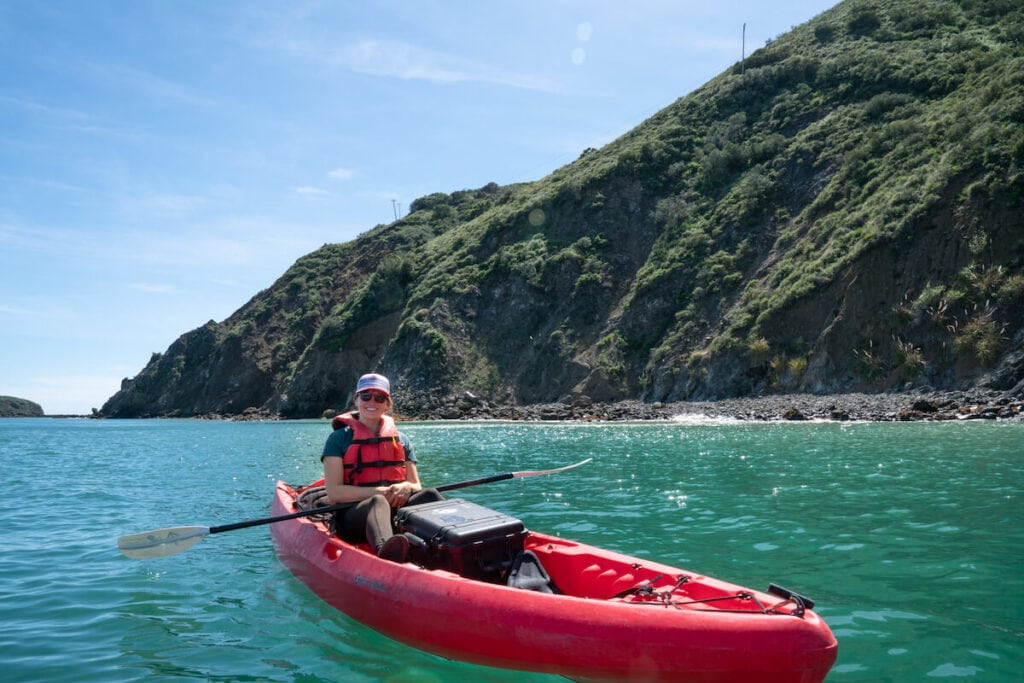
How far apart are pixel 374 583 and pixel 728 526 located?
506cm

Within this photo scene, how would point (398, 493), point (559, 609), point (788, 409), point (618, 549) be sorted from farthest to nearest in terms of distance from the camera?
point (788, 409)
point (618, 549)
point (398, 493)
point (559, 609)

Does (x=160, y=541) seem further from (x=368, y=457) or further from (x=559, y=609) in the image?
(x=559, y=609)

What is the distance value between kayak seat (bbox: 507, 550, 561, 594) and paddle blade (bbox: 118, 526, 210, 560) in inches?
130

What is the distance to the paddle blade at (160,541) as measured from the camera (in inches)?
276

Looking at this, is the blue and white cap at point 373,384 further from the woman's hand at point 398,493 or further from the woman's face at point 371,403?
the woman's hand at point 398,493

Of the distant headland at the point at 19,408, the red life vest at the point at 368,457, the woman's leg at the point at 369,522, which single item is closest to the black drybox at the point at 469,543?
the woman's leg at the point at 369,522

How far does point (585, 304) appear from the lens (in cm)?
4553

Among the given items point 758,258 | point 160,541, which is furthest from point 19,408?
point 160,541

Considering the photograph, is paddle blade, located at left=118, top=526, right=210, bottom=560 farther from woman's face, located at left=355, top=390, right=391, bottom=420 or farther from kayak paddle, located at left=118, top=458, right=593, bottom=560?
woman's face, located at left=355, top=390, right=391, bottom=420

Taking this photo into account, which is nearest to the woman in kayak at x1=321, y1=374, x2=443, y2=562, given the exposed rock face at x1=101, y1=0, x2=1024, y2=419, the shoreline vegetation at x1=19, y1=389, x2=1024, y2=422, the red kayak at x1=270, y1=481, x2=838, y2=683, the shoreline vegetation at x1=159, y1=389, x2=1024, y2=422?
the red kayak at x1=270, y1=481, x2=838, y2=683

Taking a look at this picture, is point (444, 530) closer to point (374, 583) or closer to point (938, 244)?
point (374, 583)

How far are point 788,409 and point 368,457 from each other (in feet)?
76.2

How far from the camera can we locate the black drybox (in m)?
5.86

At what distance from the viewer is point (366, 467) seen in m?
7.11
